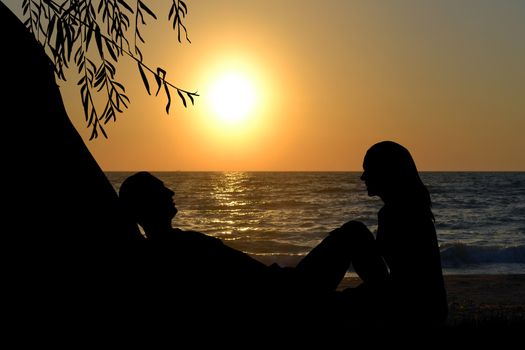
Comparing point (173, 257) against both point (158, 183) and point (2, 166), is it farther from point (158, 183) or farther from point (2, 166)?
point (2, 166)

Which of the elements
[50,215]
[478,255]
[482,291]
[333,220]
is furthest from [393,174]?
[333,220]

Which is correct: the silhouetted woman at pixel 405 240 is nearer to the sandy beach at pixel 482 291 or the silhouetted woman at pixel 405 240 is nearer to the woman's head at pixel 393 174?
the woman's head at pixel 393 174

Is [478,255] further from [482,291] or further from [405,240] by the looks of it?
[405,240]

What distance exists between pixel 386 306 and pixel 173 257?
1130 millimetres

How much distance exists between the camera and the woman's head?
3682 millimetres

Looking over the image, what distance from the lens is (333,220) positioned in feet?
112

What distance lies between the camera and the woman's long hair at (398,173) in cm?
368

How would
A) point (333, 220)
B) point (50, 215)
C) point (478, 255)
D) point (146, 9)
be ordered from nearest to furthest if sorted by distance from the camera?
point (50, 215), point (146, 9), point (478, 255), point (333, 220)

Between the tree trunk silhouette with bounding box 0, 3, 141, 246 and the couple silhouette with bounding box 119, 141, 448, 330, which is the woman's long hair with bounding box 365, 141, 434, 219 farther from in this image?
the tree trunk silhouette with bounding box 0, 3, 141, 246

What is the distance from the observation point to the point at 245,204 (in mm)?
45156

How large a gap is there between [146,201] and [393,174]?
1363 mm

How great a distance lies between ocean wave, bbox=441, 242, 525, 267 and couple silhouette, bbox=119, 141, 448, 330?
1727cm

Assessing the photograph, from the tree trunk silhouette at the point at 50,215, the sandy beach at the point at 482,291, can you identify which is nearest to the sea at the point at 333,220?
the sandy beach at the point at 482,291

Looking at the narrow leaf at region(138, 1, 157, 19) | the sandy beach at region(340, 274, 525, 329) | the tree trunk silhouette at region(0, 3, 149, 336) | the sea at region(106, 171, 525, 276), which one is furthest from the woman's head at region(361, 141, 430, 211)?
the sea at region(106, 171, 525, 276)
